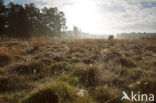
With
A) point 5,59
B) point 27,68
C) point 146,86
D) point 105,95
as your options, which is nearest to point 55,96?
point 105,95

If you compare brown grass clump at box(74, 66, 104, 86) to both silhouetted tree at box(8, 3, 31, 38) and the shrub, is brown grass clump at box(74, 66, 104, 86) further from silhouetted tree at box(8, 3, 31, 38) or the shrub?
silhouetted tree at box(8, 3, 31, 38)

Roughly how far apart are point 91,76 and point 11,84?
80.5 inches

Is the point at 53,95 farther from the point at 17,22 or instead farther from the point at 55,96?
the point at 17,22

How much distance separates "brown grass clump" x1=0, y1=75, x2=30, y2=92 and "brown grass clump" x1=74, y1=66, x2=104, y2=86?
1421mm

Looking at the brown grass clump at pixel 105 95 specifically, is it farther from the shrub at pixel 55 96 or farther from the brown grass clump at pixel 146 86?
the brown grass clump at pixel 146 86

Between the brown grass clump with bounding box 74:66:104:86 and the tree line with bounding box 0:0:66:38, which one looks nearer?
the brown grass clump with bounding box 74:66:104:86

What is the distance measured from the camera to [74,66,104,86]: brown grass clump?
3791 millimetres

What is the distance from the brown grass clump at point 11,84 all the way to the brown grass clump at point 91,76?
55.9 inches

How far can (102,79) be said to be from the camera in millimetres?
3859

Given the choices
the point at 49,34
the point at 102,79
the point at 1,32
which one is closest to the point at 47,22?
the point at 49,34

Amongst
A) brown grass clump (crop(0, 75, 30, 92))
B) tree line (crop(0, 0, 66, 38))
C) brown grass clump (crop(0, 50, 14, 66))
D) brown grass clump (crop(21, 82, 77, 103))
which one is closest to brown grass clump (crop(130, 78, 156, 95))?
brown grass clump (crop(21, 82, 77, 103))

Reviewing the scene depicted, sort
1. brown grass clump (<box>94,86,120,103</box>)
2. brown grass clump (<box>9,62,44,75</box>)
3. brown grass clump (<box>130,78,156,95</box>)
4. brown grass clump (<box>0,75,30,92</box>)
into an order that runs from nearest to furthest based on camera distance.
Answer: brown grass clump (<box>94,86,120,103</box>)
brown grass clump (<box>130,78,156,95</box>)
brown grass clump (<box>0,75,30,92</box>)
brown grass clump (<box>9,62,44,75</box>)

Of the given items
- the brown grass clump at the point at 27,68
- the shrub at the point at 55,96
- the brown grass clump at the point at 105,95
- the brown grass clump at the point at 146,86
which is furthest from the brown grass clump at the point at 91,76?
the brown grass clump at the point at 27,68

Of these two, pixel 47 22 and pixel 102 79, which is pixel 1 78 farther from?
pixel 47 22
